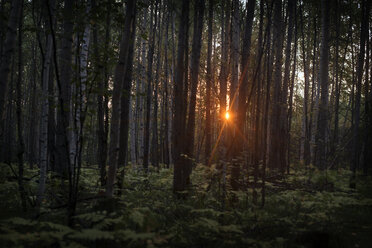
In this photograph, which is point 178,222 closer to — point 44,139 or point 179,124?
point 44,139

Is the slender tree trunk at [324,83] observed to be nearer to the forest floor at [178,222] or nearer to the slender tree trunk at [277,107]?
the slender tree trunk at [277,107]

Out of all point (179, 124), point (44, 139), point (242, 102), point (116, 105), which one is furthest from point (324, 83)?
point (44, 139)

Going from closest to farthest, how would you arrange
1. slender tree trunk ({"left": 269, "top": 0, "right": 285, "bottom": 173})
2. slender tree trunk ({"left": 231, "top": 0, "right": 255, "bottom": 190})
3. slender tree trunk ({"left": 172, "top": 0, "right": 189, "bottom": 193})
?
slender tree trunk ({"left": 172, "top": 0, "right": 189, "bottom": 193}) < slender tree trunk ({"left": 231, "top": 0, "right": 255, "bottom": 190}) < slender tree trunk ({"left": 269, "top": 0, "right": 285, "bottom": 173})

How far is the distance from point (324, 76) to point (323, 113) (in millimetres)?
1505

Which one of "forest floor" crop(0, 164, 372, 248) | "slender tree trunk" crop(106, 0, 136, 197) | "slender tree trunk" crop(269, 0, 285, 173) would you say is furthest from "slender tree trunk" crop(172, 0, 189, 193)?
"slender tree trunk" crop(269, 0, 285, 173)

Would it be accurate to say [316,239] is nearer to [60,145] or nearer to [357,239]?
[357,239]

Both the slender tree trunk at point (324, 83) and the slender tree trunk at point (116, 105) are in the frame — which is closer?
the slender tree trunk at point (116, 105)

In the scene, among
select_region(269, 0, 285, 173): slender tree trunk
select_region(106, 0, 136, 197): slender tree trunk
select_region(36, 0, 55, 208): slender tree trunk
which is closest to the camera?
select_region(106, 0, 136, 197): slender tree trunk

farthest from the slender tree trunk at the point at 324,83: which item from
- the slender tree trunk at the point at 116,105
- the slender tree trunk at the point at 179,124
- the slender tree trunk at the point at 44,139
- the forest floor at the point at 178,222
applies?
the slender tree trunk at the point at 44,139

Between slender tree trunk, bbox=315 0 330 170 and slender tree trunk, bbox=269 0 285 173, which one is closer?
slender tree trunk, bbox=315 0 330 170

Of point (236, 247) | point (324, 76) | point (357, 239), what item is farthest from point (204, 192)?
point (324, 76)

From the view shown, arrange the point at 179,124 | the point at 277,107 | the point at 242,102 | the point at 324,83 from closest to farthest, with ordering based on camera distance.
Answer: the point at 179,124 < the point at 242,102 < the point at 324,83 < the point at 277,107

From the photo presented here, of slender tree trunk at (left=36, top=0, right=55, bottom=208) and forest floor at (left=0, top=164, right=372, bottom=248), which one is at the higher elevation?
slender tree trunk at (left=36, top=0, right=55, bottom=208)

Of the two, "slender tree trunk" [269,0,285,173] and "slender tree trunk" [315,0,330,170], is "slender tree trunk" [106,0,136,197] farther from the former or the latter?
"slender tree trunk" [269,0,285,173]
